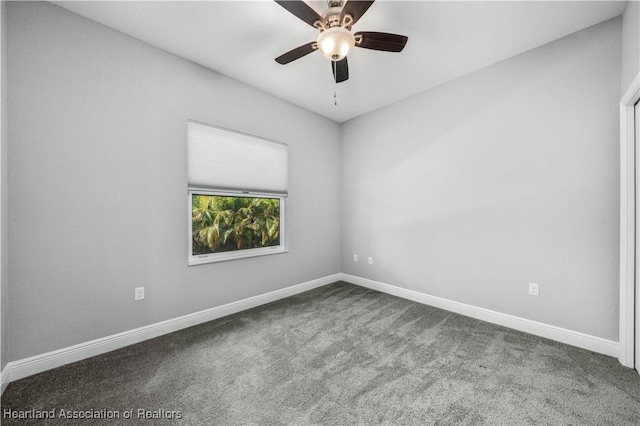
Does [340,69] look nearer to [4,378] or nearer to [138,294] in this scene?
[138,294]

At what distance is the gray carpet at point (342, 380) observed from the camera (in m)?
1.45

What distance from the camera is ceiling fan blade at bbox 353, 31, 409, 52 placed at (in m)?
1.79

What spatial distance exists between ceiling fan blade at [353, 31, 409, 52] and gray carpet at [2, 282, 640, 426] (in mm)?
2399

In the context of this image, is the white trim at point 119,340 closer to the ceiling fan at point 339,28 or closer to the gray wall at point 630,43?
the ceiling fan at point 339,28

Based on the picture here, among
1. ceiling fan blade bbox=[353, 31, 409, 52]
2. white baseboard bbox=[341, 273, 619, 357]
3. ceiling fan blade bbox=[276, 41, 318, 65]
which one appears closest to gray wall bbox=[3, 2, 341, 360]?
ceiling fan blade bbox=[276, 41, 318, 65]

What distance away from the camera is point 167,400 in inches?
61.2

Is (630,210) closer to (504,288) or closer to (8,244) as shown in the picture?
(504,288)

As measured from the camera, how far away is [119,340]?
2145 millimetres

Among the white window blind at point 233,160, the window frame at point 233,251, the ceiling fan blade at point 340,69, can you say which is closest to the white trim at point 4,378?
the window frame at point 233,251

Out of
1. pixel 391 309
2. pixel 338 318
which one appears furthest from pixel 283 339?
pixel 391 309

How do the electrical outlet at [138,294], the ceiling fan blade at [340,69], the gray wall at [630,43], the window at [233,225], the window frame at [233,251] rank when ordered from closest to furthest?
the gray wall at [630,43] < the ceiling fan blade at [340,69] < the electrical outlet at [138,294] < the window frame at [233,251] < the window at [233,225]

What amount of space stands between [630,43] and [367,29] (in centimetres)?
192

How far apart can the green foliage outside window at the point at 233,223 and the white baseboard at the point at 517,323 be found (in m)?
1.84

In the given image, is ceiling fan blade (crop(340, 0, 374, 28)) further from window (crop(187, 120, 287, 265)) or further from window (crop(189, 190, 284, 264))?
window (crop(189, 190, 284, 264))
